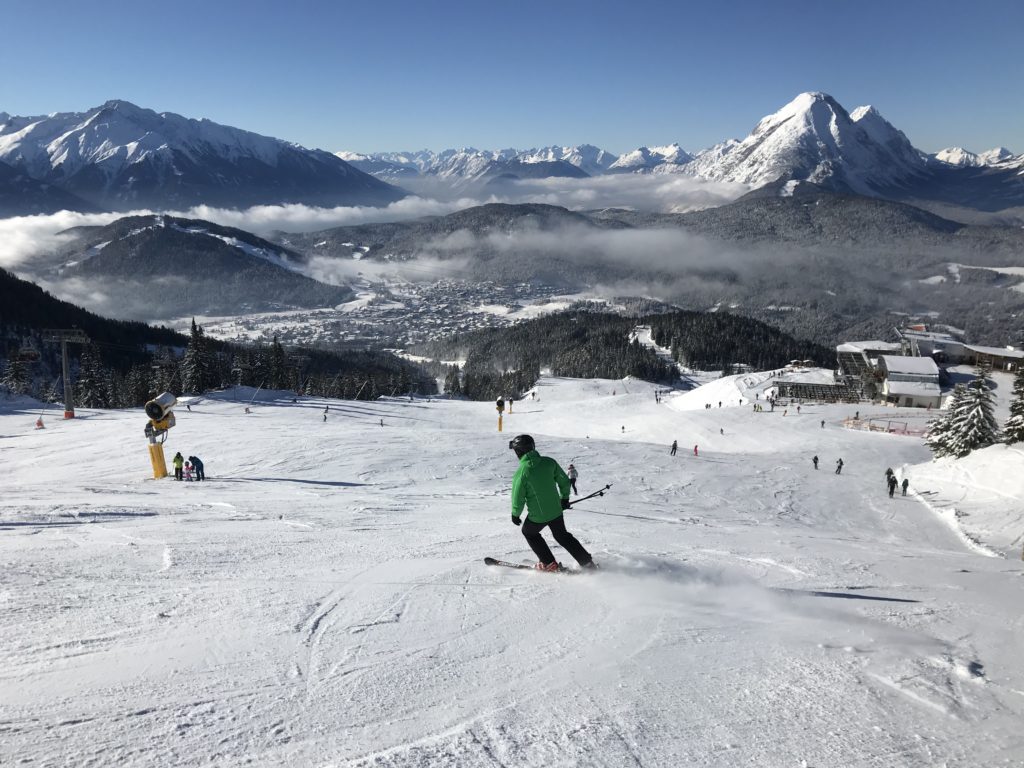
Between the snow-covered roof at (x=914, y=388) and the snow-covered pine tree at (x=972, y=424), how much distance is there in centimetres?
3994

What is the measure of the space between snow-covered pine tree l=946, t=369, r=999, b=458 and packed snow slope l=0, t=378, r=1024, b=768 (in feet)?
81.1

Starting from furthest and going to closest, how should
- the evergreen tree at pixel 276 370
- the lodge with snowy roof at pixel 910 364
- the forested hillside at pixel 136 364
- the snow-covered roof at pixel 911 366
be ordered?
the evergreen tree at pixel 276 370
the snow-covered roof at pixel 911 366
the lodge with snowy roof at pixel 910 364
the forested hillside at pixel 136 364

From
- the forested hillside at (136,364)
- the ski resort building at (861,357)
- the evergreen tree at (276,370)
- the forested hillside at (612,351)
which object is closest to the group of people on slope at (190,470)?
the forested hillside at (136,364)

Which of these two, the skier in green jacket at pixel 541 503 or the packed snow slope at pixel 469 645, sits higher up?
the skier in green jacket at pixel 541 503

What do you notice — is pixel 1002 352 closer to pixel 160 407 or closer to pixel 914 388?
pixel 914 388

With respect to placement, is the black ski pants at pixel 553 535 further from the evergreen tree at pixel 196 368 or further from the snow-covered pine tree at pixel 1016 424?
the evergreen tree at pixel 196 368

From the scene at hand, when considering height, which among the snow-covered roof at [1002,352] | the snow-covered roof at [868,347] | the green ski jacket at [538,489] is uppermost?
the snow-covered roof at [868,347]

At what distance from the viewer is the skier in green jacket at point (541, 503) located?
24.5 feet

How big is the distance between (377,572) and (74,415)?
39.9 metres

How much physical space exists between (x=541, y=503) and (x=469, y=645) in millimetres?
2470

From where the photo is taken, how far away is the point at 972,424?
31781 millimetres

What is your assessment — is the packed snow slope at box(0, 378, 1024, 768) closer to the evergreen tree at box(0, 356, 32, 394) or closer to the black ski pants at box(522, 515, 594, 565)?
the black ski pants at box(522, 515, 594, 565)

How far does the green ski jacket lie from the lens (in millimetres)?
7449

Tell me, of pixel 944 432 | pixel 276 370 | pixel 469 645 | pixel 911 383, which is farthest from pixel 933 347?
pixel 469 645
